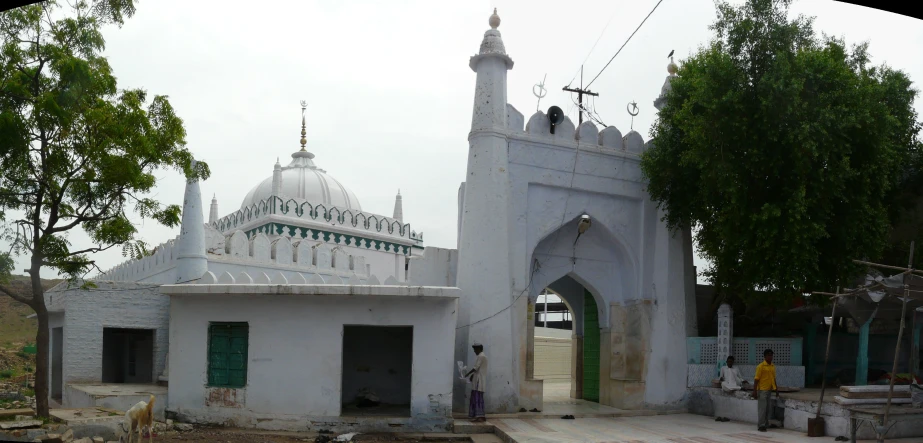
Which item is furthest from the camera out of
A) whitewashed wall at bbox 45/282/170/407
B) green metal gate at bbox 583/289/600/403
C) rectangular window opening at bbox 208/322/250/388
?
green metal gate at bbox 583/289/600/403

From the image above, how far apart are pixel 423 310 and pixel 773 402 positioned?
563 cm

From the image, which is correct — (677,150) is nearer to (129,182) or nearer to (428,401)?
(428,401)

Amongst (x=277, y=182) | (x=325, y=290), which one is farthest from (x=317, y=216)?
(x=325, y=290)

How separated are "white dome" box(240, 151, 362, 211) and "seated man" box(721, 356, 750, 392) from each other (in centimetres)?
1077

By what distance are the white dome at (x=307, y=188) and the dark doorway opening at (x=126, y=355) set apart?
5347 millimetres

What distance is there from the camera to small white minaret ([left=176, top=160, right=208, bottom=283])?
1520 centimetres

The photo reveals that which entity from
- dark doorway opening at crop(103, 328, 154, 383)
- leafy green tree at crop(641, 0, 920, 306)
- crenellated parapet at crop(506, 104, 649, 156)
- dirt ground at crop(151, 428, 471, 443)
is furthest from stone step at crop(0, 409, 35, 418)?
leafy green tree at crop(641, 0, 920, 306)

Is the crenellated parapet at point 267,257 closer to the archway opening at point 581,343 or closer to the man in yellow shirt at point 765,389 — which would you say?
the archway opening at point 581,343

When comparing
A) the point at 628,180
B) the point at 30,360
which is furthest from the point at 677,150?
the point at 30,360

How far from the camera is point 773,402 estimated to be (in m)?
12.9

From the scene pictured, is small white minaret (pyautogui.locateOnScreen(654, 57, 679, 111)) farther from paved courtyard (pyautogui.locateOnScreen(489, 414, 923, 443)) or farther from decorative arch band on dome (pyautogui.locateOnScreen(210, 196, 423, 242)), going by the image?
decorative arch band on dome (pyautogui.locateOnScreen(210, 196, 423, 242))

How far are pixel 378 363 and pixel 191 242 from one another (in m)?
4.13

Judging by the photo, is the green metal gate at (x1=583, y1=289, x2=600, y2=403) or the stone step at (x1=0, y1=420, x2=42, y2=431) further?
the green metal gate at (x1=583, y1=289, x2=600, y2=403)

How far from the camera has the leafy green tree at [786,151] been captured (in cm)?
1259
